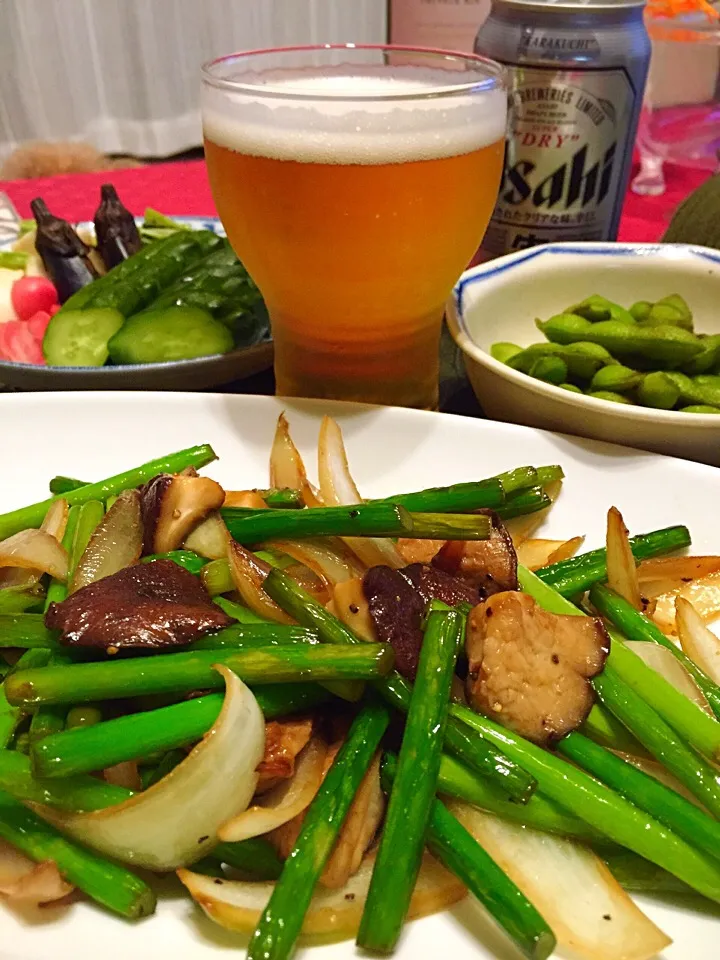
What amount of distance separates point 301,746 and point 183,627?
221 millimetres

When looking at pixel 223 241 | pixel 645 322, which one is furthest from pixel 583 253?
pixel 223 241

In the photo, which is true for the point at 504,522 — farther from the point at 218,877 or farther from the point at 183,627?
the point at 218,877

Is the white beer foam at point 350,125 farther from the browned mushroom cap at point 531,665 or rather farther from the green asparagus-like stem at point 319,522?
the browned mushroom cap at point 531,665

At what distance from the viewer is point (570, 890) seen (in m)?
0.98

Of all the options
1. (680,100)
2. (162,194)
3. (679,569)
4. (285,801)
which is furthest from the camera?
(162,194)

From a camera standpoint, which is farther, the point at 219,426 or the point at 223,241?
the point at 223,241

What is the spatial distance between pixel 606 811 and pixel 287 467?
83 centimetres

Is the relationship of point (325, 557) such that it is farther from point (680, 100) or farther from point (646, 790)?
point (680, 100)

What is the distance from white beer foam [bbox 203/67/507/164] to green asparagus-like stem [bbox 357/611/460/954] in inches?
33.8

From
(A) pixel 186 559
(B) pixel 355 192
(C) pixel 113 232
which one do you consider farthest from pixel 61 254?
(A) pixel 186 559

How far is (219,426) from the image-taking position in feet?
5.64

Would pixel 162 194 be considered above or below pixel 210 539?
below

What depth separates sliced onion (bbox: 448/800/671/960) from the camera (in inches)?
36.0

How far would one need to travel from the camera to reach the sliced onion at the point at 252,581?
122cm
